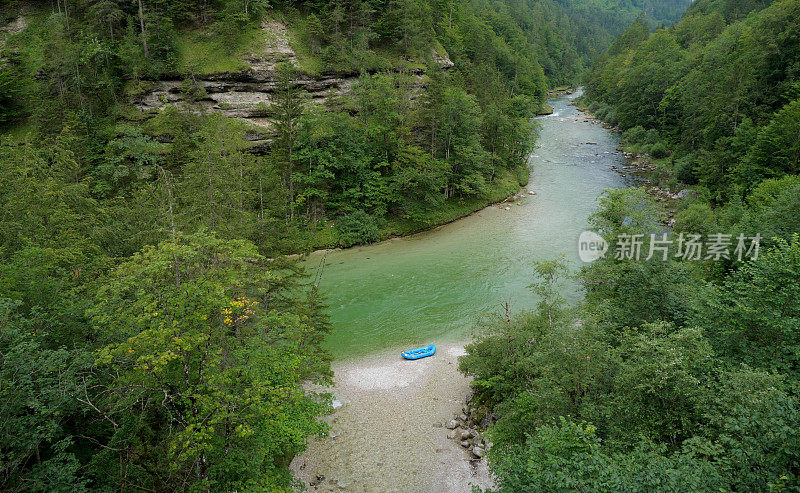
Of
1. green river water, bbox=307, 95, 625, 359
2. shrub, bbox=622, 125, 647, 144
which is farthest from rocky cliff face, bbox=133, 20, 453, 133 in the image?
shrub, bbox=622, 125, 647, 144

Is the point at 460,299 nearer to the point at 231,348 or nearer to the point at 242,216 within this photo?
the point at 242,216

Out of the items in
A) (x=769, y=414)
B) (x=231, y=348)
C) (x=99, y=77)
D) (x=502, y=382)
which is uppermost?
(x=99, y=77)

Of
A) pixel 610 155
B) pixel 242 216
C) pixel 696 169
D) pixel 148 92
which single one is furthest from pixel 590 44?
pixel 242 216

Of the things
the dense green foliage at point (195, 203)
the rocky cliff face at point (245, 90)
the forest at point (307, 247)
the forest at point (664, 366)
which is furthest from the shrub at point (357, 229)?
the forest at point (664, 366)

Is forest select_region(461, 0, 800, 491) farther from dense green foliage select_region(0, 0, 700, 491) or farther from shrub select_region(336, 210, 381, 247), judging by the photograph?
shrub select_region(336, 210, 381, 247)

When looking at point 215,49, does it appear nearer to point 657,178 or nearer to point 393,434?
point 393,434

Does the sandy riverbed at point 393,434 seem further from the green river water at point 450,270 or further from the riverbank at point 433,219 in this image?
the riverbank at point 433,219
